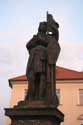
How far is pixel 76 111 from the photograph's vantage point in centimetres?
3067

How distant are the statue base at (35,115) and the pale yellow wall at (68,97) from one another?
76.4ft

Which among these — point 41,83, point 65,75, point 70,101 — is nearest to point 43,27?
point 41,83

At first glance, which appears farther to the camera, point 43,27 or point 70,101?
point 70,101

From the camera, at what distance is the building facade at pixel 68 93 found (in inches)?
1198

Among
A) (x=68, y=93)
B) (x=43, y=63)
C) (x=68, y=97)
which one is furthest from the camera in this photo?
(x=68, y=93)

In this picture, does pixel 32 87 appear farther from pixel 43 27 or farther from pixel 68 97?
pixel 68 97

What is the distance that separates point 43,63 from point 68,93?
23.4 m

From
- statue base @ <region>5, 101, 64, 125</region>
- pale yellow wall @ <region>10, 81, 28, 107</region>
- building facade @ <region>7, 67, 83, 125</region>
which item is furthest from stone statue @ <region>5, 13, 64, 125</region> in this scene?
pale yellow wall @ <region>10, 81, 28, 107</region>

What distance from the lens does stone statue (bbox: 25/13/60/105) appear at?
7.95m

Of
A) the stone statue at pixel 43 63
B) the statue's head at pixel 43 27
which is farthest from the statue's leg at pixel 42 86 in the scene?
the statue's head at pixel 43 27

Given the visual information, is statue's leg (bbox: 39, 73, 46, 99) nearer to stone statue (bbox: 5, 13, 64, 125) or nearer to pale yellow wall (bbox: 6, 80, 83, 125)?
stone statue (bbox: 5, 13, 64, 125)

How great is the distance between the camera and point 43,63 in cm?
828

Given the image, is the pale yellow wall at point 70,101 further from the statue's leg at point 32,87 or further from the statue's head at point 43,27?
the statue's leg at point 32,87

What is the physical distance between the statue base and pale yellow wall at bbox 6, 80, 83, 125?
2327 cm
